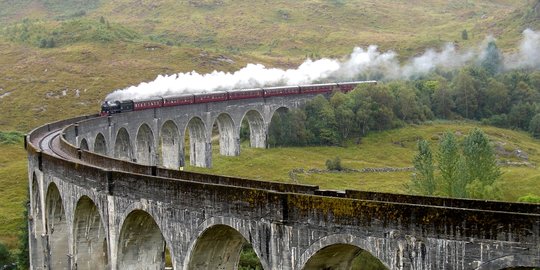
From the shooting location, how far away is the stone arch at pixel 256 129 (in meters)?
99.9

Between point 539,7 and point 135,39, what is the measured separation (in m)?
100

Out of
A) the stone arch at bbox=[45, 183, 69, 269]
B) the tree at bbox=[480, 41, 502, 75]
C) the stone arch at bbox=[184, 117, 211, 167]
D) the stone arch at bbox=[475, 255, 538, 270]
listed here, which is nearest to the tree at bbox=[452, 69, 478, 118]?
the tree at bbox=[480, 41, 502, 75]

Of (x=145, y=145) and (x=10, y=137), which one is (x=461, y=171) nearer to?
(x=145, y=145)

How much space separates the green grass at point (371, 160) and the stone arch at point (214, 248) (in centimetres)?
4207

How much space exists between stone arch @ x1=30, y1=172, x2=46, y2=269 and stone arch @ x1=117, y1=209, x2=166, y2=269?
1116 centimetres

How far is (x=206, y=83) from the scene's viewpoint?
110 m

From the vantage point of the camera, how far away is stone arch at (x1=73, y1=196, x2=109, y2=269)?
124 ft

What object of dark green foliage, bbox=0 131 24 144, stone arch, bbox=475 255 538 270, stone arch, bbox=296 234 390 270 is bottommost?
dark green foliage, bbox=0 131 24 144

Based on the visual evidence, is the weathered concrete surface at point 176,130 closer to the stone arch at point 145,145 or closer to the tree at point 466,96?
the stone arch at point 145,145

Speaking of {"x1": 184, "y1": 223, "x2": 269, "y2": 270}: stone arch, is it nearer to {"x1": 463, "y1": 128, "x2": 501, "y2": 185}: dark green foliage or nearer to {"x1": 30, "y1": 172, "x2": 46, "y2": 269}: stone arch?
{"x1": 30, "y1": 172, "x2": 46, "y2": 269}: stone arch

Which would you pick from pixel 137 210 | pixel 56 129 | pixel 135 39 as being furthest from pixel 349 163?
pixel 135 39

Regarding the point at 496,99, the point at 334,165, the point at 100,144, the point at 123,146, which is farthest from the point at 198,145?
the point at 496,99

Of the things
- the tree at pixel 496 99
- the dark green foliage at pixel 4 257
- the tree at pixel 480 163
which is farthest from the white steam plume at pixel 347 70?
the tree at pixel 480 163

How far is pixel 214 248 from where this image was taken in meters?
29.6
